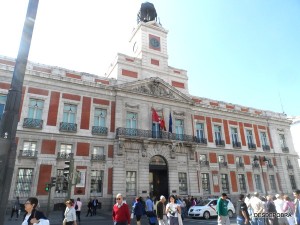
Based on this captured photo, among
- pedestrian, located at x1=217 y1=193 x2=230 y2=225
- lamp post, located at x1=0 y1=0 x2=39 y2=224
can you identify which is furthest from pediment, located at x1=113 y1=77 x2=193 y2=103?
lamp post, located at x1=0 y1=0 x2=39 y2=224

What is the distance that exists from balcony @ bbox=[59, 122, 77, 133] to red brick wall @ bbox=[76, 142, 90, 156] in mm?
1345

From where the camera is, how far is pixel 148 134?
78.8ft

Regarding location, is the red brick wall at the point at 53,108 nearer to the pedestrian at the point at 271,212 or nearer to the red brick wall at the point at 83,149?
the red brick wall at the point at 83,149

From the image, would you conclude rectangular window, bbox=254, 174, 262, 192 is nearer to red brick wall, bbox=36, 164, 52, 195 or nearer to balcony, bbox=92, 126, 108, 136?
balcony, bbox=92, 126, 108, 136

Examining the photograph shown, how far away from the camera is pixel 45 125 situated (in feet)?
66.7

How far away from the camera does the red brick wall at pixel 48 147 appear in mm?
19625

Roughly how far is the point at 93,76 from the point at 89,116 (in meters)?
4.33

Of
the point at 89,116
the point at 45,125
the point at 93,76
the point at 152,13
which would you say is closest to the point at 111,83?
the point at 93,76

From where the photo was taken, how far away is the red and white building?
65.1 ft

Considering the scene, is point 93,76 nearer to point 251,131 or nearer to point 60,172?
point 60,172

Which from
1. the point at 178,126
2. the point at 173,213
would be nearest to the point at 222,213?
the point at 173,213

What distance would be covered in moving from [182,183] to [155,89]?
34.6 ft

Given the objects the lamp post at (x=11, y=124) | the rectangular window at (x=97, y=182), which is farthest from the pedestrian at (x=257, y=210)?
the rectangular window at (x=97, y=182)

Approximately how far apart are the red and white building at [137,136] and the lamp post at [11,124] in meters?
13.2
